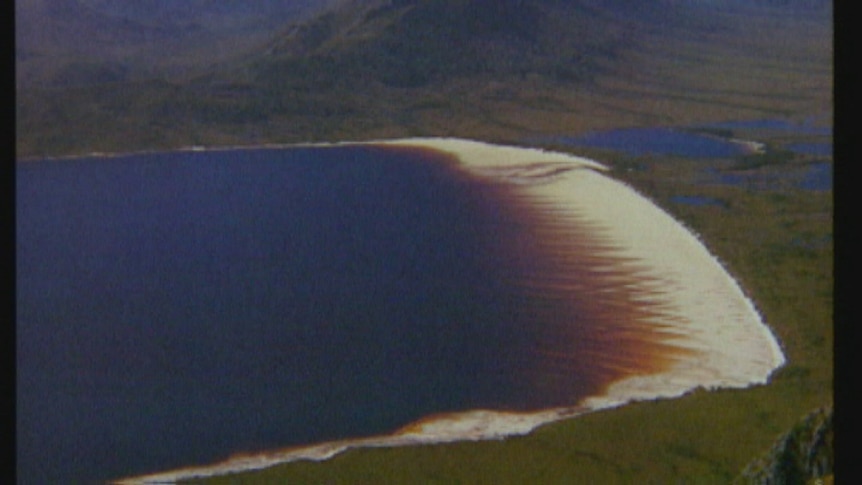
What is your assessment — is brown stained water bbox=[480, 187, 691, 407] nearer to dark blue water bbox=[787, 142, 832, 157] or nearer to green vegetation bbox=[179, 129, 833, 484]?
green vegetation bbox=[179, 129, 833, 484]

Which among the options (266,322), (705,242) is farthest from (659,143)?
(266,322)

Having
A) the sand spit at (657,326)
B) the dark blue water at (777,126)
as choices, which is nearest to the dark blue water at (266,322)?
the sand spit at (657,326)

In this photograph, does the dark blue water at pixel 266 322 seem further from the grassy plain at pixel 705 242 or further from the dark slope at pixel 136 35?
the dark slope at pixel 136 35

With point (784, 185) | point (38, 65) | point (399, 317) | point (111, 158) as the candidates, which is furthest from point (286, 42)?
point (399, 317)

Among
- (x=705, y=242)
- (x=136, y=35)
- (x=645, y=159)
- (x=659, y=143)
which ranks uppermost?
(x=136, y=35)

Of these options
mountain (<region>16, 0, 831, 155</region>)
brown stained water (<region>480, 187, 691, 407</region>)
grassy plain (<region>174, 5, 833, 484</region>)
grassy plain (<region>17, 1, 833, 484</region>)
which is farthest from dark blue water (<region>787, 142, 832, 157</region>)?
brown stained water (<region>480, 187, 691, 407</region>)

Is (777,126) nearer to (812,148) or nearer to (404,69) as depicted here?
(812,148)

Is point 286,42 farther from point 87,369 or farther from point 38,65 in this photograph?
point 87,369

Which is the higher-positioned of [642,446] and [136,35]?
[136,35]
